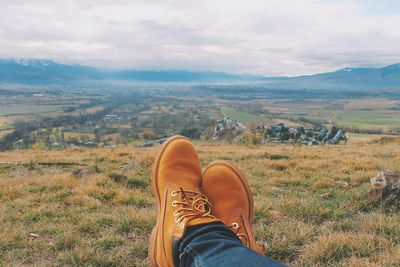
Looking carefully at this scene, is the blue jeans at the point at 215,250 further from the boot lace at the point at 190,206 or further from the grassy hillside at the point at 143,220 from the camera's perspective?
the grassy hillside at the point at 143,220

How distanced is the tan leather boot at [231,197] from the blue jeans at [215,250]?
0.40 metres

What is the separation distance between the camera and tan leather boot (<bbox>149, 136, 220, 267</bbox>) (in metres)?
2.36

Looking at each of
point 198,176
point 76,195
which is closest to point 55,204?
point 76,195

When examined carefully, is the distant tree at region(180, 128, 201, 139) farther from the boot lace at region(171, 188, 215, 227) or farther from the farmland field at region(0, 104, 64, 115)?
the farmland field at region(0, 104, 64, 115)

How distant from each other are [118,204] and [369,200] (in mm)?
2982

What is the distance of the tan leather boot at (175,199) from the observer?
7.75 ft

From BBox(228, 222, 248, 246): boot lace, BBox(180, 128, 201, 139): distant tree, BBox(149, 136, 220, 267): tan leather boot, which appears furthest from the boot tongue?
BBox(180, 128, 201, 139): distant tree

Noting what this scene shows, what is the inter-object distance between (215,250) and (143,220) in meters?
1.72

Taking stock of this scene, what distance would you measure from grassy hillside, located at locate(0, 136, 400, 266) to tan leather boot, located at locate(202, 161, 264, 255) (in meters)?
0.39

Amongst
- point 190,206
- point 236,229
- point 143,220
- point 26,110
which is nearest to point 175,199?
point 190,206

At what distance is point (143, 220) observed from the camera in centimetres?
353

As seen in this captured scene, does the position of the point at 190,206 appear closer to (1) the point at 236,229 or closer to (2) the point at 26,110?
(1) the point at 236,229

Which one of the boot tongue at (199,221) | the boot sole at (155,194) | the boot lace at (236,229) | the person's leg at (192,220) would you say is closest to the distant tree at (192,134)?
the boot sole at (155,194)

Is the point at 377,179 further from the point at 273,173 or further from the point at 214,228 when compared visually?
the point at 214,228
